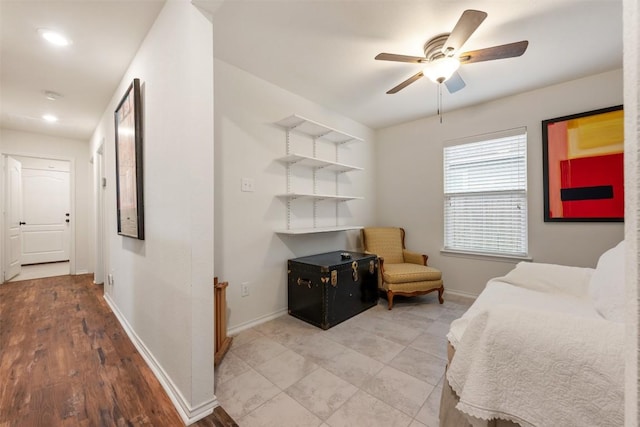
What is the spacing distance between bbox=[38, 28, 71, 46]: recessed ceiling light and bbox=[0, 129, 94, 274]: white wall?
3268mm

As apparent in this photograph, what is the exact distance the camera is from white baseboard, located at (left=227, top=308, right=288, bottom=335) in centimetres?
Answer: 236

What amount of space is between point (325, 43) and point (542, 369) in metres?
2.28

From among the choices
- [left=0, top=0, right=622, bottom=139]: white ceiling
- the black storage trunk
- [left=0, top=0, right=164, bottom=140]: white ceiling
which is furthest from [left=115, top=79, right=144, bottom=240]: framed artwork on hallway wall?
the black storage trunk

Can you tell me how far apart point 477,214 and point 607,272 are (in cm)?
213

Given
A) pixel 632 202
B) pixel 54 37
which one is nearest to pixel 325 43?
pixel 54 37

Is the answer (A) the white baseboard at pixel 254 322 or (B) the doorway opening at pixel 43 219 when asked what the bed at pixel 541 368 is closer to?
(A) the white baseboard at pixel 254 322

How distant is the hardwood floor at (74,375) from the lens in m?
1.38

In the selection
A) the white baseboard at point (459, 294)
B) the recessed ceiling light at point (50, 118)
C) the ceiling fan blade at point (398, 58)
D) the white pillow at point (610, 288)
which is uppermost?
the recessed ceiling light at point (50, 118)

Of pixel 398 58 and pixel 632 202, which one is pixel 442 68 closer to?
pixel 398 58

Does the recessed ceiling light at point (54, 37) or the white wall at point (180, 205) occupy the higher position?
the recessed ceiling light at point (54, 37)

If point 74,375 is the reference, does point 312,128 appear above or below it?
above

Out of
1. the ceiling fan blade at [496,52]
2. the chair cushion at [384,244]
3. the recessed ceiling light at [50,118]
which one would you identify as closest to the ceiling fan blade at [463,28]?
the ceiling fan blade at [496,52]

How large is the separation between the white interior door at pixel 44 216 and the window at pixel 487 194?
745 centimetres

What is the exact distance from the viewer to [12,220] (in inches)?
163
